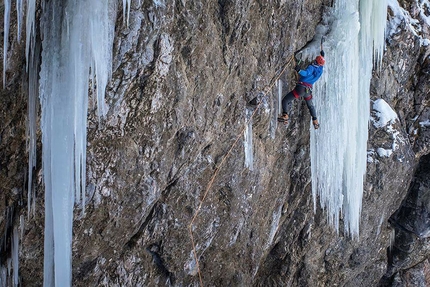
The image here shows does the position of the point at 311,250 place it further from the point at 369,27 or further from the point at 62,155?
the point at 62,155

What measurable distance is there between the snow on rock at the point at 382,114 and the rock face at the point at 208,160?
0.23 feet

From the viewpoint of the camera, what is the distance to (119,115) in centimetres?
425

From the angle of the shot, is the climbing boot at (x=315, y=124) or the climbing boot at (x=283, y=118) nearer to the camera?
the climbing boot at (x=283, y=118)

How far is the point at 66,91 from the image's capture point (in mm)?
3846

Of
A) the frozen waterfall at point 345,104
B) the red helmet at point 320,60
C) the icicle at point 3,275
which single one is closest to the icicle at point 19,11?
the icicle at point 3,275

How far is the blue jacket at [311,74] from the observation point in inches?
223

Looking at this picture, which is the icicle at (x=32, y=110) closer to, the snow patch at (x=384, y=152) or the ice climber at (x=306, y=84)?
the ice climber at (x=306, y=84)

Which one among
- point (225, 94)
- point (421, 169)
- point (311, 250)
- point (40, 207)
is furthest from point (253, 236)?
point (421, 169)

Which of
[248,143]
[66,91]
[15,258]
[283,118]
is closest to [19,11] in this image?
[66,91]

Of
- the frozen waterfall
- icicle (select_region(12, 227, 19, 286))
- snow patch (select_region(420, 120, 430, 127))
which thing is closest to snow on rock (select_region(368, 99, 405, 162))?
the frozen waterfall

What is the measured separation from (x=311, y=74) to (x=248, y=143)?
1285 mm

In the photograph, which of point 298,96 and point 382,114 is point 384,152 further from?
point 298,96

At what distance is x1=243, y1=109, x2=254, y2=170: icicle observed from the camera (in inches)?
213

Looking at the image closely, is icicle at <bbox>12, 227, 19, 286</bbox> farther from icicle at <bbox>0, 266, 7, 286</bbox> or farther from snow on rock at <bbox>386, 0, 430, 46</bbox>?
snow on rock at <bbox>386, 0, 430, 46</bbox>
